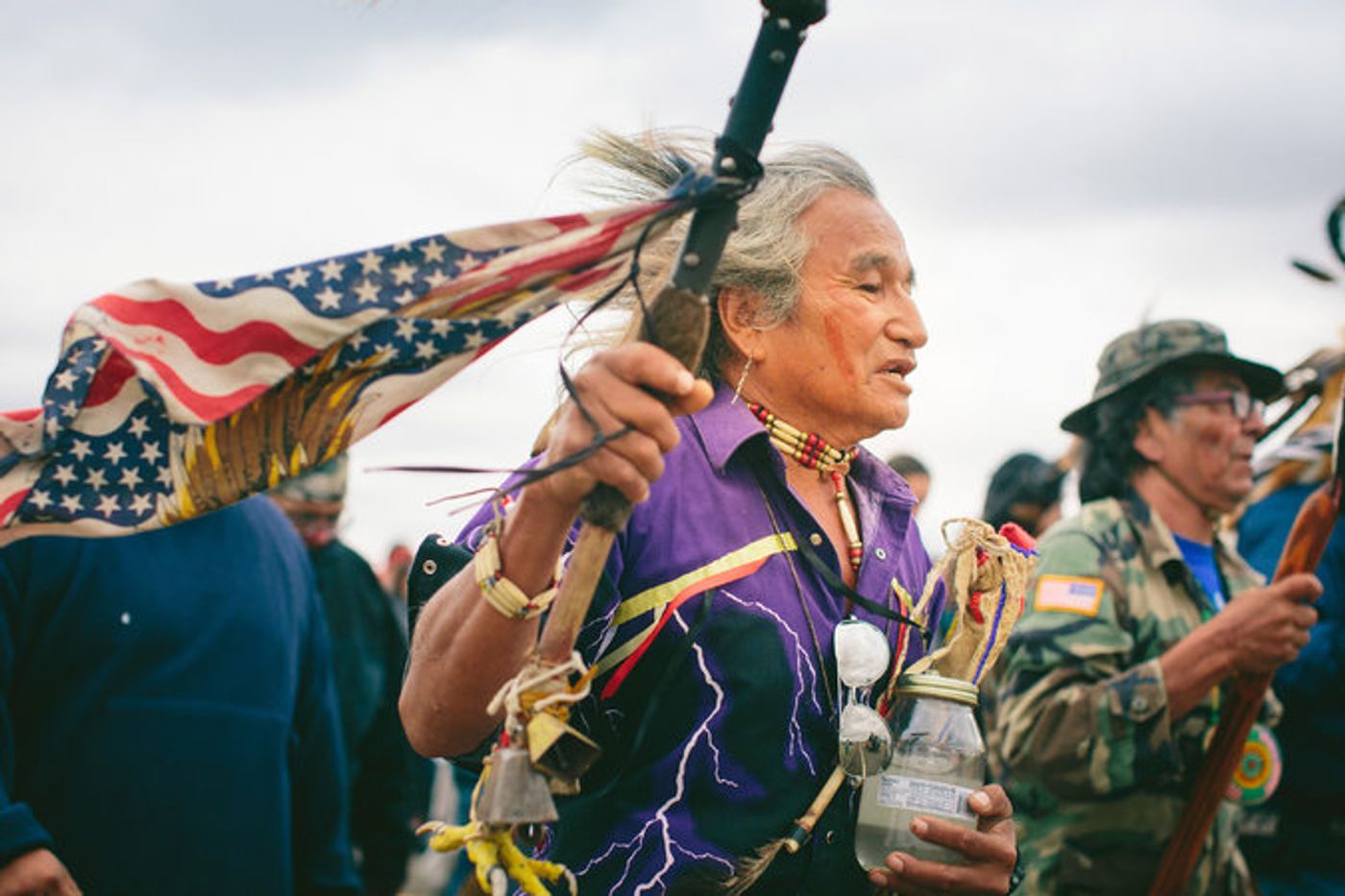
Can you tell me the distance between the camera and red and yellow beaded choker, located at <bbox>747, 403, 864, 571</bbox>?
2.70 meters

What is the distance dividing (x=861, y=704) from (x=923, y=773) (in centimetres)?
17

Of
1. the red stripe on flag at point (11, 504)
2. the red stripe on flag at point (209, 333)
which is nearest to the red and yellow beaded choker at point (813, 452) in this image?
the red stripe on flag at point (209, 333)

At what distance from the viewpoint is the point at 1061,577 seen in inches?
165

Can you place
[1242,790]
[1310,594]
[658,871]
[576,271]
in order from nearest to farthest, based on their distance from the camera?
[576,271] < [658,871] < [1310,594] < [1242,790]

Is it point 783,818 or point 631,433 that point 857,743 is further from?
point 631,433

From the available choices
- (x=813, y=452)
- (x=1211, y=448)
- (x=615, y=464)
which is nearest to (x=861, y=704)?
(x=813, y=452)

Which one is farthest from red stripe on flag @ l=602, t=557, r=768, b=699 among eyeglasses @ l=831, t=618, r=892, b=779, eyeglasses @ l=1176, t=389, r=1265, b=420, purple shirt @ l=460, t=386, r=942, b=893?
eyeglasses @ l=1176, t=389, r=1265, b=420

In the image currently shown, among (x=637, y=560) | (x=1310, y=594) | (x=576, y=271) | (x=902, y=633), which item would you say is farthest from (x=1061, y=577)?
(x=576, y=271)

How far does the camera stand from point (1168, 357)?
15.1 feet

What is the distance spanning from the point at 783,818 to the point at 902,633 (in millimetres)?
517

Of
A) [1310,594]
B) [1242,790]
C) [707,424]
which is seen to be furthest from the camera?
[1242,790]

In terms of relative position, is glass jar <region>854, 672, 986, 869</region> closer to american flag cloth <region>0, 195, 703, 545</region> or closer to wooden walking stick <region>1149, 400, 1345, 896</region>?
american flag cloth <region>0, 195, 703, 545</region>

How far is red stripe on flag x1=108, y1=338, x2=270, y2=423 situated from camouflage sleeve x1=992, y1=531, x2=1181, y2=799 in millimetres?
2863

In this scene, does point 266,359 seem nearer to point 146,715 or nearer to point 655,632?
point 655,632
